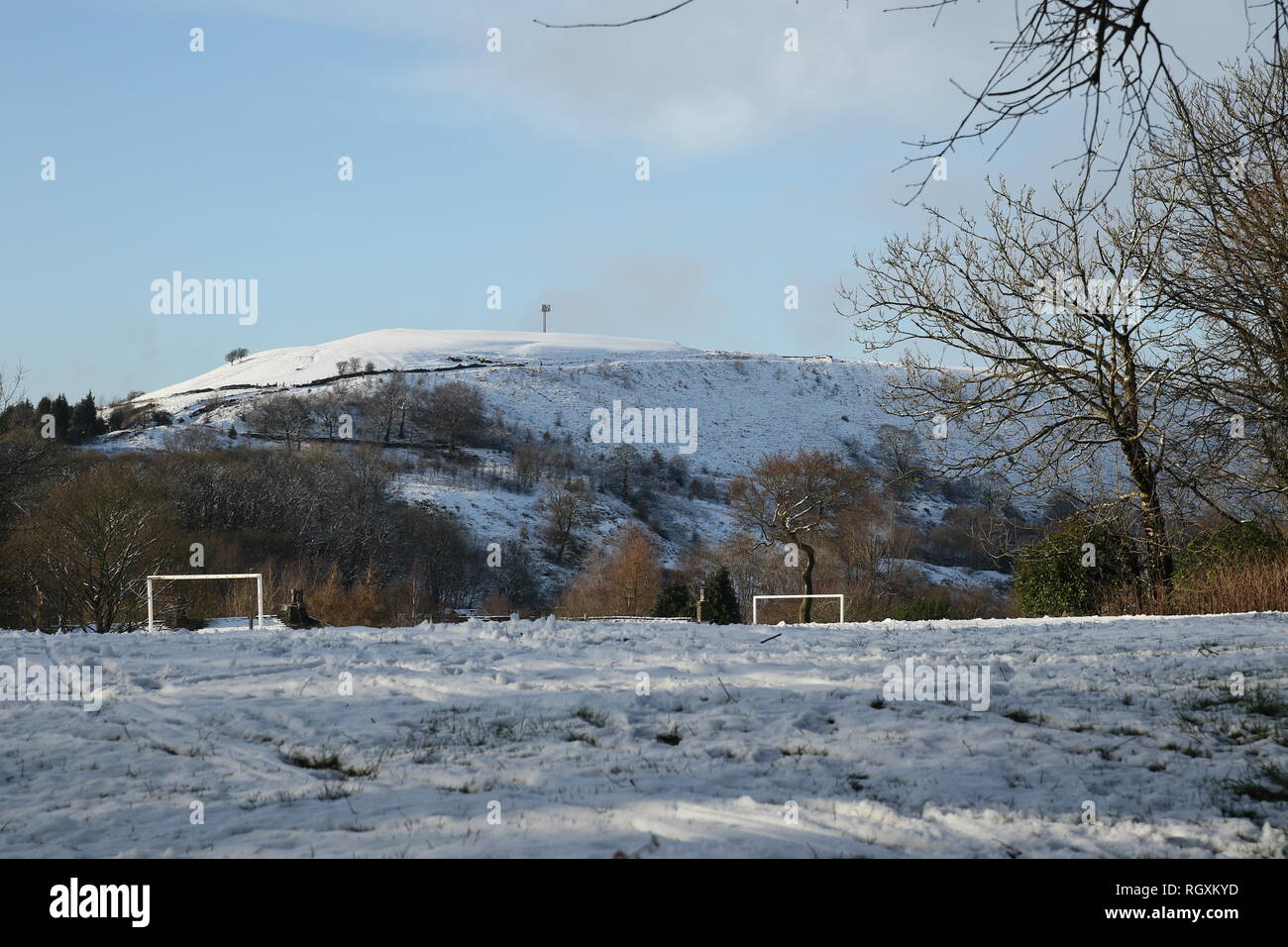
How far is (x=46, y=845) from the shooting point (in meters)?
3.88

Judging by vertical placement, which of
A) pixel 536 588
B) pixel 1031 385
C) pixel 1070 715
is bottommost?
pixel 536 588

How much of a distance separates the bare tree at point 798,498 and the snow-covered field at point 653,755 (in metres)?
28.9

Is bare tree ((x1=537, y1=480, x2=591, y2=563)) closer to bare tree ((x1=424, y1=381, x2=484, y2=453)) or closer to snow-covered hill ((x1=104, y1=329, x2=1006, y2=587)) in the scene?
snow-covered hill ((x1=104, y1=329, x2=1006, y2=587))

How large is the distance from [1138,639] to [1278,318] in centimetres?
804

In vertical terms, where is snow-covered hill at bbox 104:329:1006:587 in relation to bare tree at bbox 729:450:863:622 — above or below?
above

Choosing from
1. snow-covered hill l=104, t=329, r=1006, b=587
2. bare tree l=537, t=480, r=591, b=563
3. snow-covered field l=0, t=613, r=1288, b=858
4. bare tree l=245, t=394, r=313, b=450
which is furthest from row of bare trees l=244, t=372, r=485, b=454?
snow-covered field l=0, t=613, r=1288, b=858

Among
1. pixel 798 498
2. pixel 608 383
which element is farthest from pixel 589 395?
pixel 798 498

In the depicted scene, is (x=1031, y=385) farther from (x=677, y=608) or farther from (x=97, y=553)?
(x=97, y=553)

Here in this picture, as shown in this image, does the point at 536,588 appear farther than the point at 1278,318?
Yes

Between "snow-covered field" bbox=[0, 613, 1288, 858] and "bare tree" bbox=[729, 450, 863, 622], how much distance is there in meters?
28.9

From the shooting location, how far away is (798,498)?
39969 mm

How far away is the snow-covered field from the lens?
12.6 ft

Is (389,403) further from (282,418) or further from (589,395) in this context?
(589,395)
